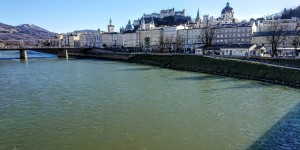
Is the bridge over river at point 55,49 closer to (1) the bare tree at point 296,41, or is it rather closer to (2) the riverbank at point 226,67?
(2) the riverbank at point 226,67

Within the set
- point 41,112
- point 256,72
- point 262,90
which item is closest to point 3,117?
point 41,112

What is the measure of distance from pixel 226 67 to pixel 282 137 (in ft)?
103

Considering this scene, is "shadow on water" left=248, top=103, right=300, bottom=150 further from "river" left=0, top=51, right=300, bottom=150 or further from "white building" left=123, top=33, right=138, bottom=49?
"white building" left=123, top=33, right=138, bottom=49

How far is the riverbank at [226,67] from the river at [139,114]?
3.57 m

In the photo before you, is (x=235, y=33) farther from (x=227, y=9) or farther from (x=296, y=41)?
(x=227, y=9)

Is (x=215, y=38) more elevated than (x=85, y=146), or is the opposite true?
(x=215, y=38)

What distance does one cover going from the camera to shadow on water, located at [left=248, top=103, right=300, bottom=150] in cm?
1720

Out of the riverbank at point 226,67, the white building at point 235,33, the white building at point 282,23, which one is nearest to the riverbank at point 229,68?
the riverbank at point 226,67

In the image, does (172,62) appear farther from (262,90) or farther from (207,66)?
(262,90)

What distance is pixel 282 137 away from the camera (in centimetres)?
1877

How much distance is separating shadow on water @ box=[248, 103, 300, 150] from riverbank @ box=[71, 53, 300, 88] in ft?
52.0

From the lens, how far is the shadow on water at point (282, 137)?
17.2 metres

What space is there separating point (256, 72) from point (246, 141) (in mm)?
27609

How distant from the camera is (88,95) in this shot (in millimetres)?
30219
